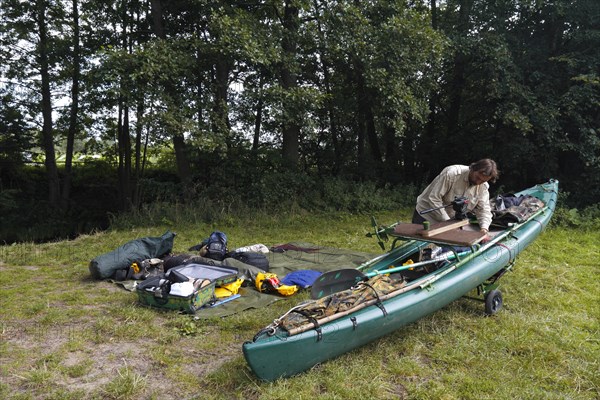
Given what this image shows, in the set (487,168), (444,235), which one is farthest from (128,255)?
(487,168)

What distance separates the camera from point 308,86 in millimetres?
10680

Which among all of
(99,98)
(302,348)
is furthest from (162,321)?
(99,98)

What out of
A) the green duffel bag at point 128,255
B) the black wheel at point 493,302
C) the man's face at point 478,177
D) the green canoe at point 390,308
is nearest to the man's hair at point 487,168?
the man's face at point 478,177

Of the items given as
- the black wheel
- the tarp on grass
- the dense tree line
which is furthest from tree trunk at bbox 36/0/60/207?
the black wheel

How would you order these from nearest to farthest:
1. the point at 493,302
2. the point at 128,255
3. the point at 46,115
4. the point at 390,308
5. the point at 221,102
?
the point at 390,308
the point at 493,302
the point at 128,255
the point at 221,102
the point at 46,115

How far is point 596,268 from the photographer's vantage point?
5543 millimetres

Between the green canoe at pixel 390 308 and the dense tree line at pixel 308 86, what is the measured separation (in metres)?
4.88

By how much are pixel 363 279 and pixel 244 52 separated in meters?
5.58

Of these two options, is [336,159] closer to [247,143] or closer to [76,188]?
[247,143]

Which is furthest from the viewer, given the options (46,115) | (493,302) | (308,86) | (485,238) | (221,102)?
(46,115)

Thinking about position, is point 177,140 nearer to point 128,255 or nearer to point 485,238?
point 128,255

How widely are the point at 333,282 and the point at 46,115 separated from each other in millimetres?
12069

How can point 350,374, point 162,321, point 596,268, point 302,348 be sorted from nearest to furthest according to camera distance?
point 302,348 → point 350,374 → point 162,321 → point 596,268

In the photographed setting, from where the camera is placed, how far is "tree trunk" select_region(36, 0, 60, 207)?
11.1 m
